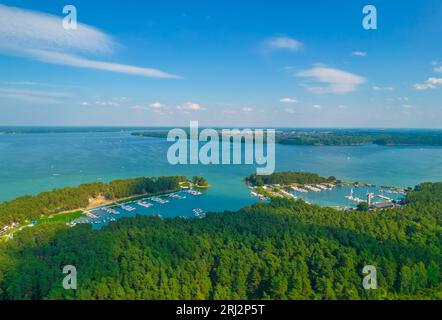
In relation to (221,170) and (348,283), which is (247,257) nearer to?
(348,283)

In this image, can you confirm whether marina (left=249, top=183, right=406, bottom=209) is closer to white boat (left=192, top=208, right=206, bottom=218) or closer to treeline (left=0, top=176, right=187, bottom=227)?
white boat (left=192, top=208, right=206, bottom=218)

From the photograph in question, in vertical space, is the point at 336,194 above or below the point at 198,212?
above

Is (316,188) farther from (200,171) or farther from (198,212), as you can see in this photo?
(200,171)

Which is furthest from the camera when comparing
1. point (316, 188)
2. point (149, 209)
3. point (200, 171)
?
point (200, 171)

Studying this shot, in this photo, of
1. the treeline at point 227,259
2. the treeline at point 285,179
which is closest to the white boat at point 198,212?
the treeline at point 227,259

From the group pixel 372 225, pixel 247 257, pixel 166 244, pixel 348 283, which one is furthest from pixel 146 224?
pixel 372 225

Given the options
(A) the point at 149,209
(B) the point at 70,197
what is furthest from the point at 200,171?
(B) the point at 70,197

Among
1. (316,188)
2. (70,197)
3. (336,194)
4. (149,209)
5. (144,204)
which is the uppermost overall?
(70,197)
